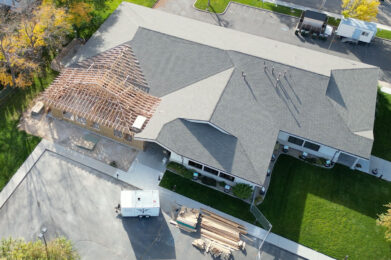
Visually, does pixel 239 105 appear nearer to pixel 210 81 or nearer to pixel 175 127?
pixel 210 81

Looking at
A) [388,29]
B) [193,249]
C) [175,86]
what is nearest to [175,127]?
[175,86]

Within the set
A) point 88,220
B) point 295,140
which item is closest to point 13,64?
point 88,220

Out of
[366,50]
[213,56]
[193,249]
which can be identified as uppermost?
[366,50]

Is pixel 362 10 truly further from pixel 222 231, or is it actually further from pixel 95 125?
pixel 95 125

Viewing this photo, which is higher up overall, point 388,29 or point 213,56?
point 388,29

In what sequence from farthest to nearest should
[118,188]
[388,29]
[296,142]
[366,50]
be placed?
[388,29] → [366,50] → [296,142] → [118,188]

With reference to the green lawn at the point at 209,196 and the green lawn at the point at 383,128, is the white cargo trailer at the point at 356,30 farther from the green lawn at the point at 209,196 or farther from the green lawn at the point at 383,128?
the green lawn at the point at 209,196

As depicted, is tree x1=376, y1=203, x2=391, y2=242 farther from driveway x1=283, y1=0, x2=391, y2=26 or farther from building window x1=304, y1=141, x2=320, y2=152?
driveway x1=283, y1=0, x2=391, y2=26
